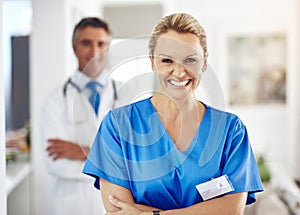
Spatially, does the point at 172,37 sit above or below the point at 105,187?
above

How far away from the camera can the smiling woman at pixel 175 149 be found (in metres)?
1.18

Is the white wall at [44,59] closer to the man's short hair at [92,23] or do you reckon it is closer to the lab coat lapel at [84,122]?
the man's short hair at [92,23]

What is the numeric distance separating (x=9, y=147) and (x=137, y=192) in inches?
82.7

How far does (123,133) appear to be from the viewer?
1.20 m

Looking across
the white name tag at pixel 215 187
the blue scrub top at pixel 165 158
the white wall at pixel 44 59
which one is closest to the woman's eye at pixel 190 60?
the blue scrub top at pixel 165 158

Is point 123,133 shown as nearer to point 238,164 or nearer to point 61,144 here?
point 238,164

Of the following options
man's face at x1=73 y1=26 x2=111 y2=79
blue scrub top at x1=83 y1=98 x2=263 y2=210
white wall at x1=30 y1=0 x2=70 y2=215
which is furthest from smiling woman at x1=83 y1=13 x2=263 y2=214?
white wall at x1=30 y1=0 x2=70 y2=215

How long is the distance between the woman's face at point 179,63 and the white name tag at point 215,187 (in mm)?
221

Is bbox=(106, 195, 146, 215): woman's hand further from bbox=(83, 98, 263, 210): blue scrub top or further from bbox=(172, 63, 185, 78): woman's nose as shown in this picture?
bbox=(172, 63, 185, 78): woman's nose

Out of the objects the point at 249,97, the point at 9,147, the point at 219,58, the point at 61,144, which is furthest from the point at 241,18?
the point at 61,144

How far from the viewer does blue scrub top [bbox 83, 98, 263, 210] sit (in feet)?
3.92


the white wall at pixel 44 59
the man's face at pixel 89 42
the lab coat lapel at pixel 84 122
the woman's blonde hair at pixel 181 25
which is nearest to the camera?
the woman's blonde hair at pixel 181 25

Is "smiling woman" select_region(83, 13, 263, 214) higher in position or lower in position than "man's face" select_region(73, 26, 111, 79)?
lower

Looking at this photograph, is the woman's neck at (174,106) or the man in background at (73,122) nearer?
the woman's neck at (174,106)
